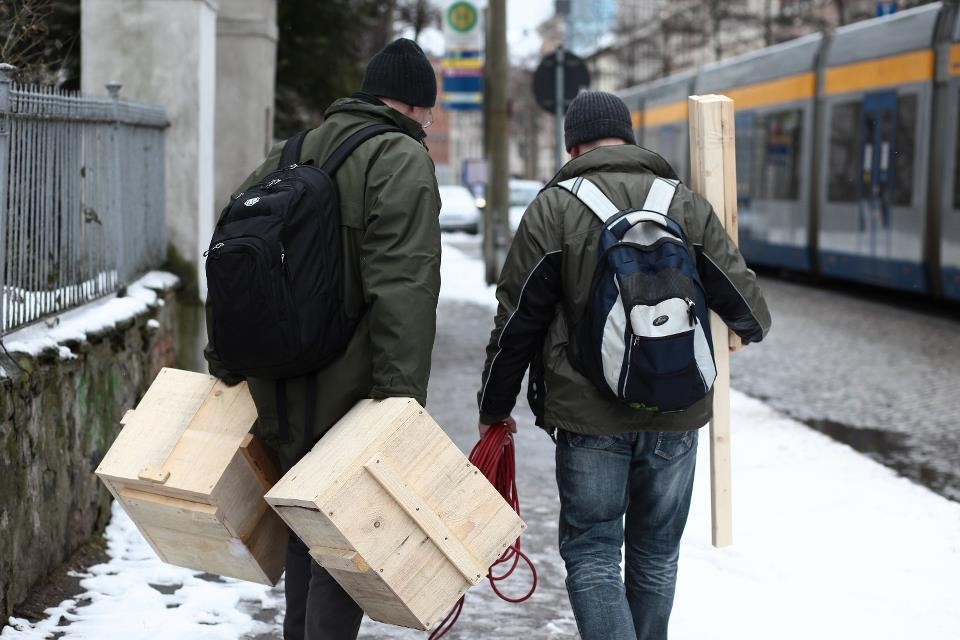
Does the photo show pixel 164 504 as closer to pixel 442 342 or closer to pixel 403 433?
pixel 403 433

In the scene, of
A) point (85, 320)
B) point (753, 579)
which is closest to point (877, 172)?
point (753, 579)

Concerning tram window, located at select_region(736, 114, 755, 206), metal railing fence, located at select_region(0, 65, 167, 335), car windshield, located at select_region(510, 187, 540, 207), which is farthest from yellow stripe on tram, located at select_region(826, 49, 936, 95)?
car windshield, located at select_region(510, 187, 540, 207)

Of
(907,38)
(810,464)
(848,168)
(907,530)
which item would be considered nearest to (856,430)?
(810,464)

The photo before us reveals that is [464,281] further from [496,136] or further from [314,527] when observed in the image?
[314,527]

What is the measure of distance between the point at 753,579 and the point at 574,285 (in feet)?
7.02

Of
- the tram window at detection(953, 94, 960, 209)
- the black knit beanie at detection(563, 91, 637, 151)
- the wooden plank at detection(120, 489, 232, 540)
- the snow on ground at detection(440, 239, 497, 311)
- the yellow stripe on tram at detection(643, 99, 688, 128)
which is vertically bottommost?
the snow on ground at detection(440, 239, 497, 311)

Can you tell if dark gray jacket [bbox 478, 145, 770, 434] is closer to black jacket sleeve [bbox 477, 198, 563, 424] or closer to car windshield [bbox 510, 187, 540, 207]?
black jacket sleeve [bbox 477, 198, 563, 424]

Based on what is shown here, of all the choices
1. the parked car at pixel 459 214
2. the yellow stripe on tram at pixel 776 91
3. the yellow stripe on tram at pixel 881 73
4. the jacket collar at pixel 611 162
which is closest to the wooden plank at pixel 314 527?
the jacket collar at pixel 611 162

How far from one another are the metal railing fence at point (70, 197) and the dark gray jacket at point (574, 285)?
1.83 m

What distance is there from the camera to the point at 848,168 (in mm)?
17344

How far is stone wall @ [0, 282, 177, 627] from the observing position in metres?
4.61

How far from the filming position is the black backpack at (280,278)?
348 cm

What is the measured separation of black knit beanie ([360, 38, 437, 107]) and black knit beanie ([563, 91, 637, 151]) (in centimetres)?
39

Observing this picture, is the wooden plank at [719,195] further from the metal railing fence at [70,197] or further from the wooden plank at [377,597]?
the metal railing fence at [70,197]
